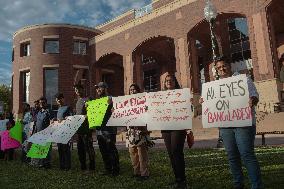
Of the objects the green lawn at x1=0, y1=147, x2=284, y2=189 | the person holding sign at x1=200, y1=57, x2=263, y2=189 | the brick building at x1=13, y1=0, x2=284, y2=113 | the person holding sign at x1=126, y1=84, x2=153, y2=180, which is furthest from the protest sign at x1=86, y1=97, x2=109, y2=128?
the brick building at x1=13, y1=0, x2=284, y2=113

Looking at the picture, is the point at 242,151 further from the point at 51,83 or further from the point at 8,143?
the point at 51,83

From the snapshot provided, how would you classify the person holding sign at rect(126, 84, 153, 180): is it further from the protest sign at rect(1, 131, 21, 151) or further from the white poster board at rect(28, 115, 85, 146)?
the protest sign at rect(1, 131, 21, 151)

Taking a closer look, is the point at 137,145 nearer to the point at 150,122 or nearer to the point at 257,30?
the point at 150,122

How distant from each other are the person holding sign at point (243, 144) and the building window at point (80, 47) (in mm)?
37642

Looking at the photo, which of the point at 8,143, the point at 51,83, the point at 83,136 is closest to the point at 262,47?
the point at 8,143

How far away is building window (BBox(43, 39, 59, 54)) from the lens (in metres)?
40.3

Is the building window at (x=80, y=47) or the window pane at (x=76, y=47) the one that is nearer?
the window pane at (x=76, y=47)

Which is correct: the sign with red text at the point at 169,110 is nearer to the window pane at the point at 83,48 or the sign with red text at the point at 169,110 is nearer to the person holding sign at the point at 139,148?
the person holding sign at the point at 139,148

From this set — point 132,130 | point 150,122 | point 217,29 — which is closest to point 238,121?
point 150,122

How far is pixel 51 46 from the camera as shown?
133 ft

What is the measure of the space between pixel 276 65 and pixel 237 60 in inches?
377

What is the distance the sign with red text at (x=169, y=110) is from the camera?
5758 millimetres

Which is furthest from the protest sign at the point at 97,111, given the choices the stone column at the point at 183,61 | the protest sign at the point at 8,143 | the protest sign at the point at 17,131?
the stone column at the point at 183,61

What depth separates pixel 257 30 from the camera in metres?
26.3
